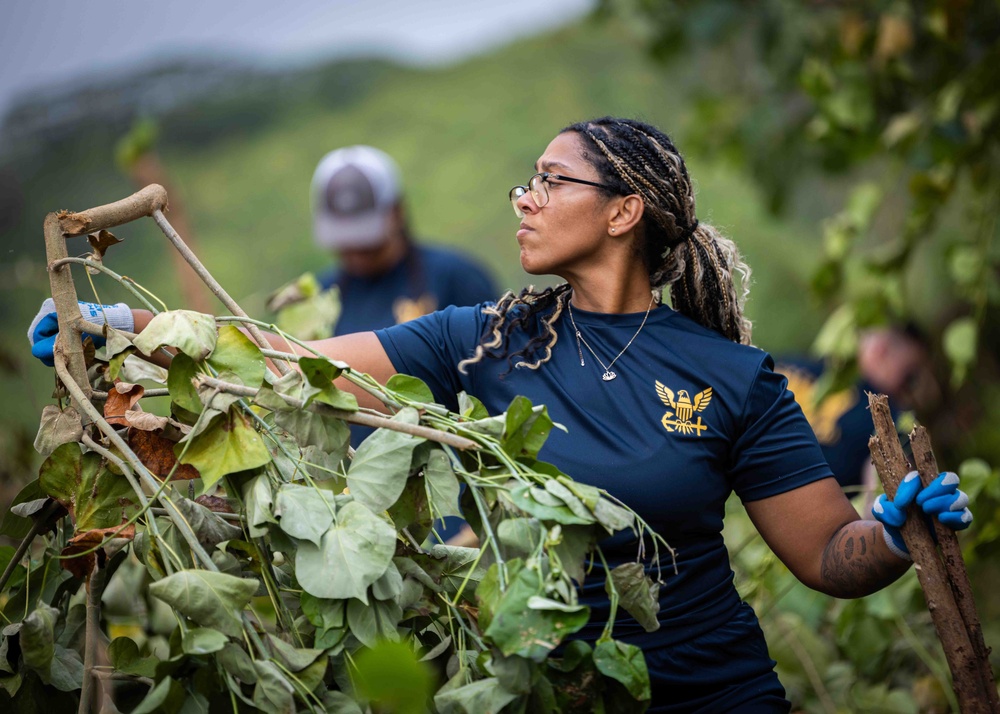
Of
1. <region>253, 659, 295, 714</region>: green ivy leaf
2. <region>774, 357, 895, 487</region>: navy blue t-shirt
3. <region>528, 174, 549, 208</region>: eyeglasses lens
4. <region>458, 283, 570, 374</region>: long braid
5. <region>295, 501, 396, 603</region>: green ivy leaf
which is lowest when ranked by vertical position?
<region>774, 357, 895, 487</region>: navy blue t-shirt

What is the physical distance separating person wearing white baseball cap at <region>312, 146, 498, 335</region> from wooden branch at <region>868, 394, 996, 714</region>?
6.21ft

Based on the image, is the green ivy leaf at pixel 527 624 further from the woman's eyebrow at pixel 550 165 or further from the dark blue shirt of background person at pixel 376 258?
the dark blue shirt of background person at pixel 376 258

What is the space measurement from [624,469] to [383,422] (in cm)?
40

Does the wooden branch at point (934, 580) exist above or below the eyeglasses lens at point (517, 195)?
below

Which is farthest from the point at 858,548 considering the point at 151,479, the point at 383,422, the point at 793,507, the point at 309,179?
the point at 309,179

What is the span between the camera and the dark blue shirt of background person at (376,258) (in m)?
3.20

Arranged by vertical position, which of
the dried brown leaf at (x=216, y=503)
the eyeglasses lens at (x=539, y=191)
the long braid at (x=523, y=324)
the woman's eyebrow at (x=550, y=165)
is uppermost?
the woman's eyebrow at (x=550, y=165)

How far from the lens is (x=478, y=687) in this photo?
3.78ft

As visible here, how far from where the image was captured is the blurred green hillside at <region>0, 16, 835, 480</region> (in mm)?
4344

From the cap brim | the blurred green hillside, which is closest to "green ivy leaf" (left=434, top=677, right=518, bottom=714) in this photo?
the cap brim

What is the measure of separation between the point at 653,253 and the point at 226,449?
841 millimetres

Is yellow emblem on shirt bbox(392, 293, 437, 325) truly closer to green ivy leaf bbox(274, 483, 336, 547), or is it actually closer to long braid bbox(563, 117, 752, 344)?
long braid bbox(563, 117, 752, 344)

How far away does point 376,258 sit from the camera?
3299 millimetres

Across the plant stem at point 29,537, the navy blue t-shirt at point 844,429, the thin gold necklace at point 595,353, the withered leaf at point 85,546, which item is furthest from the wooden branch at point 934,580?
the navy blue t-shirt at point 844,429
